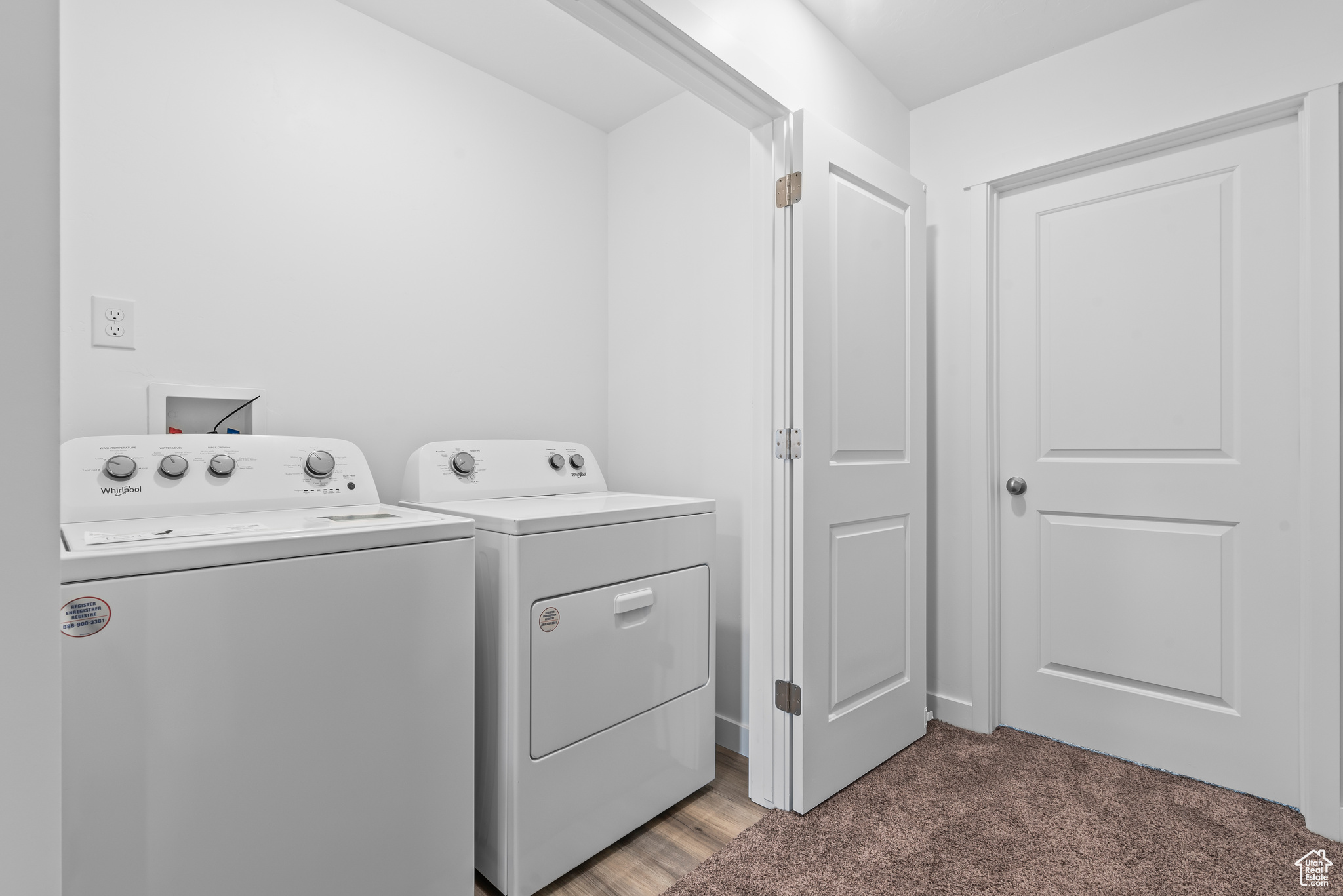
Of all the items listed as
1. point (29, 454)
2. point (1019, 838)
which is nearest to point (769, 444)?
point (1019, 838)

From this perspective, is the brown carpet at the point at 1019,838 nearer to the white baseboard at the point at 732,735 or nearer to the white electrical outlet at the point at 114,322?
the white baseboard at the point at 732,735

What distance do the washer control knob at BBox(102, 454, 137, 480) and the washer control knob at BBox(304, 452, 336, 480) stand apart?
0.33 m

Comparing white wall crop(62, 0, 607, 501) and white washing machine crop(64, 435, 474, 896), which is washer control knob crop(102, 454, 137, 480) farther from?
white wall crop(62, 0, 607, 501)

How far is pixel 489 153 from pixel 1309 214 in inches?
93.6

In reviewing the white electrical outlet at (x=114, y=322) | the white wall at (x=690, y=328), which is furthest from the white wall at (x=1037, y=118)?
the white electrical outlet at (x=114, y=322)

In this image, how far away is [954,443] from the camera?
7.46ft

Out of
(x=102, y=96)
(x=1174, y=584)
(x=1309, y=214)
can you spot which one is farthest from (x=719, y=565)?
(x=102, y=96)

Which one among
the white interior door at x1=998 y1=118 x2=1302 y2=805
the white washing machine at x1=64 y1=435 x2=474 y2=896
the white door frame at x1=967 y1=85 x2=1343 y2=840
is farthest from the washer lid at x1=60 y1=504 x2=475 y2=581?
the white door frame at x1=967 y1=85 x2=1343 y2=840

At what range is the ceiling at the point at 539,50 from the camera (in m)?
1.87

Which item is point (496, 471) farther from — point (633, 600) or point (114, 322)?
point (114, 322)

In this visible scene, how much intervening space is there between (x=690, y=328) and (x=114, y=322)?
1.60m

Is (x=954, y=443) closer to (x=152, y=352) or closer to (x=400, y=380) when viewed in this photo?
(x=400, y=380)

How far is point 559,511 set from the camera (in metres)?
1.57

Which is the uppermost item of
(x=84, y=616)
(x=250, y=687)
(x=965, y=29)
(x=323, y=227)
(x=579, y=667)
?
(x=965, y=29)
